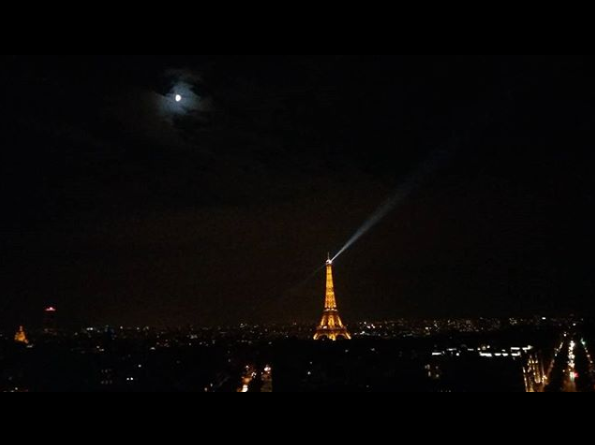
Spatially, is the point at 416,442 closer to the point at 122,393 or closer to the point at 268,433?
the point at 268,433

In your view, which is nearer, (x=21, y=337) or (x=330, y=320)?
(x=21, y=337)

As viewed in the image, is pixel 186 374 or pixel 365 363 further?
pixel 365 363

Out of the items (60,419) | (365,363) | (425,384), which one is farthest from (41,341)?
(60,419)

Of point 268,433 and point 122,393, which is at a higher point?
point 122,393

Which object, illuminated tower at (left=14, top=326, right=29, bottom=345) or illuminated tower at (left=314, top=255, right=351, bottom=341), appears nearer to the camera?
illuminated tower at (left=14, top=326, right=29, bottom=345)

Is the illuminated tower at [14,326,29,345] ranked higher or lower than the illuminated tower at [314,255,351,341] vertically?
lower
